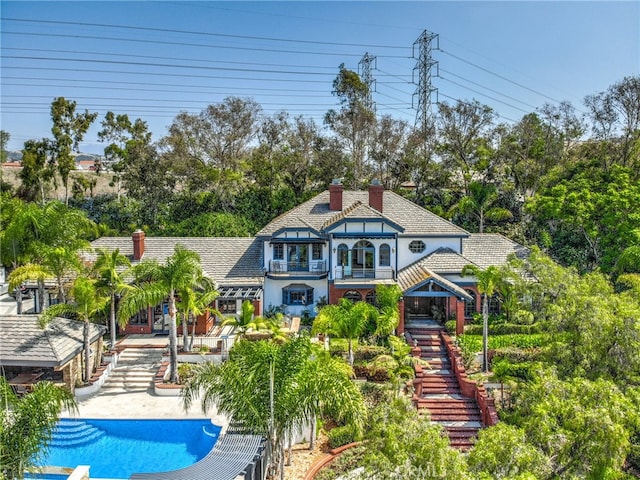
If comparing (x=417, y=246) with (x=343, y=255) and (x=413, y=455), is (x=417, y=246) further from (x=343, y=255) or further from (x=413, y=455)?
(x=413, y=455)

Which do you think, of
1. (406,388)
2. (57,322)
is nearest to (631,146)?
(406,388)

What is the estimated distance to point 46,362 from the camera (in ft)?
72.7

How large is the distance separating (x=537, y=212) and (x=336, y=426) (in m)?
27.3

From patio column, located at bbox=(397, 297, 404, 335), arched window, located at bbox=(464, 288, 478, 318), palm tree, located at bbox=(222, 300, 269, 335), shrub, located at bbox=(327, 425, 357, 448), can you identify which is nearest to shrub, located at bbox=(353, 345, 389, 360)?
patio column, located at bbox=(397, 297, 404, 335)

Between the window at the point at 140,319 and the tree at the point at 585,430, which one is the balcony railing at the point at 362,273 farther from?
the tree at the point at 585,430

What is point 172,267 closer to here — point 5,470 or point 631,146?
point 5,470

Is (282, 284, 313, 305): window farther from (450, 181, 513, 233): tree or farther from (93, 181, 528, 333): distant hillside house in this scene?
(450, 181, 513, 233): tree

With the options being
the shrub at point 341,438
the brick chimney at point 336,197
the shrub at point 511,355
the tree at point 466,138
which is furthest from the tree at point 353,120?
the shrub at point 341,438

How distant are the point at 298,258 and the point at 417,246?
7844 millimetres

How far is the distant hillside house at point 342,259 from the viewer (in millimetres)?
30891

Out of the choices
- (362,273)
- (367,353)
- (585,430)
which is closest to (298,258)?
(362,273)

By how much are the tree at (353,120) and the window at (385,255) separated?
19.2 meters

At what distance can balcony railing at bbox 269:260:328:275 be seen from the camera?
105 feet

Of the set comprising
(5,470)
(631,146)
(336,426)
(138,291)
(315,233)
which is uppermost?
(631,146)
